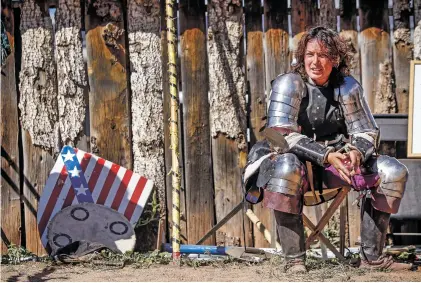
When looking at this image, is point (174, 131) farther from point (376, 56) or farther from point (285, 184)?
point (376, 56)

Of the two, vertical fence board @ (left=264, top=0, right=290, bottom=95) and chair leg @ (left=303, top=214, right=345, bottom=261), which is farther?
vertical fence board @ (left=264, top=0, right=290, bottom=95)

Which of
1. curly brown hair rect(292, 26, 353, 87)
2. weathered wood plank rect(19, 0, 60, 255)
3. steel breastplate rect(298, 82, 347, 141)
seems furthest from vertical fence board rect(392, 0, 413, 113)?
weathered wood plank rect(19, 0, 60, 255)

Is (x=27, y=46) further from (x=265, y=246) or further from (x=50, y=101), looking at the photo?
(x=265, y=246)

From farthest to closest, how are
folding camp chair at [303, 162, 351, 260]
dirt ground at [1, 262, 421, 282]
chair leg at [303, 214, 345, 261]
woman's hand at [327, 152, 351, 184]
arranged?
chair leg at [303, 214, 345, 261], folding camp chair at [303, 162, 351, 260], dirt ground at [1, 262, 421, 282], woman's hand at [327, 152, 351, 184]

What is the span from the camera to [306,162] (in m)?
4.97

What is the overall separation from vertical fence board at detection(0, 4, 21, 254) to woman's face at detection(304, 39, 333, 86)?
8.52ft

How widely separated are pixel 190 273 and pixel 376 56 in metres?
2.54

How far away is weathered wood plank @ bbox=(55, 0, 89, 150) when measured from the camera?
20.3 ft

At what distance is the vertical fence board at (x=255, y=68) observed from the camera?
20.5 ft

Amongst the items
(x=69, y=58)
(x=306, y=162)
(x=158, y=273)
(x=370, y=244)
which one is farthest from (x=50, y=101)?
(x=370, y=244)

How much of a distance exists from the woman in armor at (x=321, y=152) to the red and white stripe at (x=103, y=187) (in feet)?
4.33

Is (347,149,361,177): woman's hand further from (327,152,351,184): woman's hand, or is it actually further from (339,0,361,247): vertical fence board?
(339,0,361,247): vertical fence board

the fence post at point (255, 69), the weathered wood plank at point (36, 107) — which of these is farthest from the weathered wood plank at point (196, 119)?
the weathered wood plank at point (36, 107)

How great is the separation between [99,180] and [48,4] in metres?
1.58
